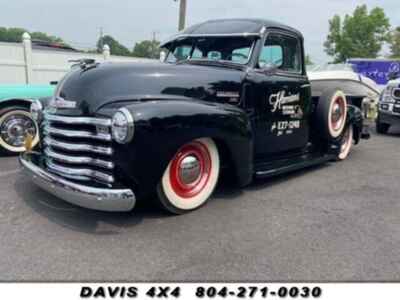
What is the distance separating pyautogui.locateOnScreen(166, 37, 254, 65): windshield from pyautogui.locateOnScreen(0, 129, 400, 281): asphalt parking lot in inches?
60.4

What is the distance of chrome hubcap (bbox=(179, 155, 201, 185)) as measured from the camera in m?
3.67

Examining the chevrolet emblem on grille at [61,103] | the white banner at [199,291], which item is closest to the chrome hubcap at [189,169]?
the chevrolet emblem on grille at [61,103]

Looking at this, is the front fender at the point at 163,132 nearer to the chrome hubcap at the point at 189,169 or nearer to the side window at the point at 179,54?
the chrome hubcap at the point at 189,169

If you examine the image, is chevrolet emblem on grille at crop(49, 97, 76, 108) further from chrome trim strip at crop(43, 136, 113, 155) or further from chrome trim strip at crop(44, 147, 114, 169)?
chrome trim strip at crop(44, 147, 114, 169)

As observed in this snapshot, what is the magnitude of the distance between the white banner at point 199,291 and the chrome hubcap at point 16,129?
3.93 meters

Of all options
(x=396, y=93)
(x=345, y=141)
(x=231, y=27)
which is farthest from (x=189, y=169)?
(x=396, y=93)

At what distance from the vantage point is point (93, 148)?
3213mm

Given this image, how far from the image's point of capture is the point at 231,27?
183 inches

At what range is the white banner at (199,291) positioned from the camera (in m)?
2.46

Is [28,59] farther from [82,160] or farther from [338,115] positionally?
[82,160]

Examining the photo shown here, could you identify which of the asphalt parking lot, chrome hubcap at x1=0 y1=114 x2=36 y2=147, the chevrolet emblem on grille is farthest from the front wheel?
chrome hubcap at x1=0 y1=114 x2=36 y2=147

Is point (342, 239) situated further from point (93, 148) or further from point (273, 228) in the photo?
point (93, 148)

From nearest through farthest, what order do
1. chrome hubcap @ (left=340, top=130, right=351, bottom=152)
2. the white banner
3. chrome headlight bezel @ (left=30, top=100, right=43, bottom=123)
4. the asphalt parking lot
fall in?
the white banner, the asphalt parking lot, chrome headlight bezel @ (left=30, top=100, right=43, bottom=123), chrome hubcap @ (left=340, top=130, right=351, bottom=152)

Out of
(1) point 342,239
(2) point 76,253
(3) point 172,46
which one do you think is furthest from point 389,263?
(3) point 172,46
